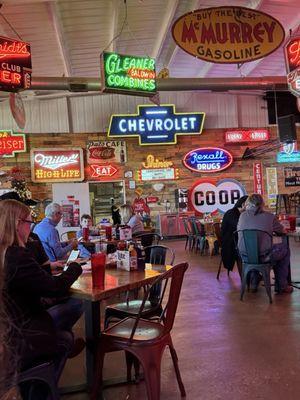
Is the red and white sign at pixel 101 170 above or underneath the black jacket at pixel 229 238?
above

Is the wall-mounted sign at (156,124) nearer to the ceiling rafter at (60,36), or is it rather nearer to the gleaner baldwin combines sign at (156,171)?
the gleaner baldwin combines sign at (156,171)

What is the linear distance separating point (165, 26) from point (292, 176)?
Answer: 7911 millimetres

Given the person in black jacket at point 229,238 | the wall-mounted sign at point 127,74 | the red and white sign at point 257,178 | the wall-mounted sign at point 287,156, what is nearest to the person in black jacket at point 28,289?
the person in black jacket at point 229,238

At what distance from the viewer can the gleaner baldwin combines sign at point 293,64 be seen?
6305mm

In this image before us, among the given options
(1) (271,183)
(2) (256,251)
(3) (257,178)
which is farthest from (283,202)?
(2) (256,251)

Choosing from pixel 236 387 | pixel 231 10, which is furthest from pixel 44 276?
pixel 231 10

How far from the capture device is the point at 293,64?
6500mm

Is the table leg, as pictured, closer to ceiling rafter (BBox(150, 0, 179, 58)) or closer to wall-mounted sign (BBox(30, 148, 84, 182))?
ceiling rafter (BBox(150, 0, 179, 58))

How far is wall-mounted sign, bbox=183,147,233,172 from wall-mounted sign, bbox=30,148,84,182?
3454 millimetres

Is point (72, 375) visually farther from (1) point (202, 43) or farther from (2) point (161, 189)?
(2) point (161, 189)

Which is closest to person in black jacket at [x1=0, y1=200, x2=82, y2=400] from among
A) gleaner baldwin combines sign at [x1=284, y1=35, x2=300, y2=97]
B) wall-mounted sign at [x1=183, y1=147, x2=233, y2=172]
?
gleaner baldwin combines sign at [x1=284, y1=35, x2=300, y2=97]

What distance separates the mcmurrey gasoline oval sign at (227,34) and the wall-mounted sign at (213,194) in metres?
8.51

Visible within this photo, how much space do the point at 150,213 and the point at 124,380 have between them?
1074cm

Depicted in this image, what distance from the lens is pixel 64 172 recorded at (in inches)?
524
